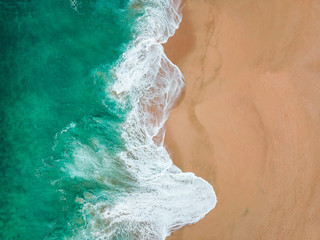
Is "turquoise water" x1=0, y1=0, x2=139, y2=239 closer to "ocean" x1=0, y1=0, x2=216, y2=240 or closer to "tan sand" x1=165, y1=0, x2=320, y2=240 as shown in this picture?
"ocean" x1=0, y1=0, x2=216, y2=240

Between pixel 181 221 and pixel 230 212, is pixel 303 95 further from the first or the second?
pixel 181 221

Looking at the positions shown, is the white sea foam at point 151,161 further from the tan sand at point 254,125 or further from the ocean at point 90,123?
the tan sand at point 254,125

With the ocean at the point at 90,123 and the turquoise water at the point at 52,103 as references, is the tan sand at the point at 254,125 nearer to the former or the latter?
the ocean at the point at 90,123

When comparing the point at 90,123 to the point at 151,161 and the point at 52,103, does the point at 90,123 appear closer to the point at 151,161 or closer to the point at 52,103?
the point at 52,103

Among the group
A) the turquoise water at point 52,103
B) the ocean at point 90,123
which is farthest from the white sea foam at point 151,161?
the turquoise water at point 52,103

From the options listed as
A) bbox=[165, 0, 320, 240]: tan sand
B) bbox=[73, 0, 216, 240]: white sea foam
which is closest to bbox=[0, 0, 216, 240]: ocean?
bbox=[73, 0, 216, 240]: white sea foam

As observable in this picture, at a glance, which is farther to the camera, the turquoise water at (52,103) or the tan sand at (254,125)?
the turquoise water at (52,103)
